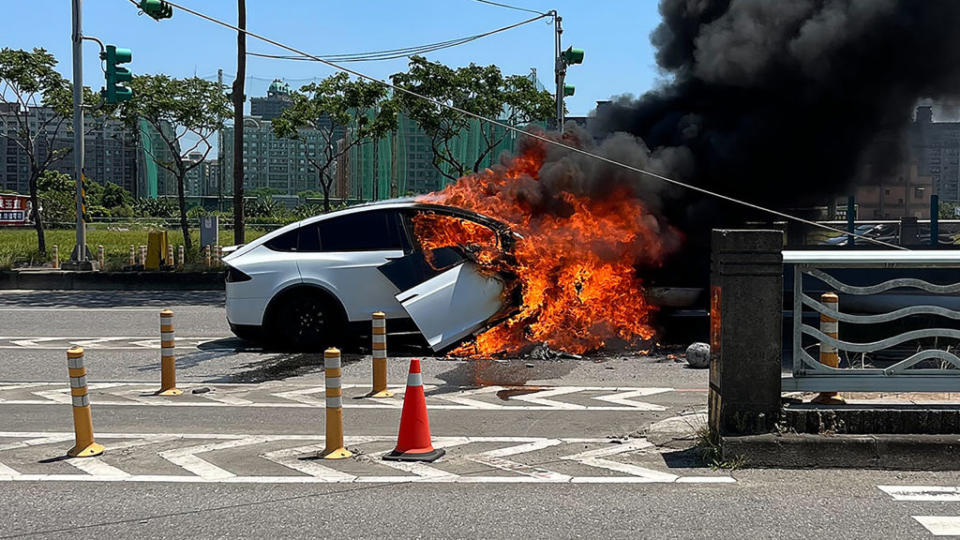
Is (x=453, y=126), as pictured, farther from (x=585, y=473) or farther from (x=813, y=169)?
(x=585, y=473)

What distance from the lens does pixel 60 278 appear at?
64.7 feet

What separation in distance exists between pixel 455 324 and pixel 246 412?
2.52 meters

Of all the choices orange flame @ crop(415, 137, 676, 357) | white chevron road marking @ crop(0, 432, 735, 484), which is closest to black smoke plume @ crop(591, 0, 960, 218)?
orange flame @ crop(415, 137, 676, 357)

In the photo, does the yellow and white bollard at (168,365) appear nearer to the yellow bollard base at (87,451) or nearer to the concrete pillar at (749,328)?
the yellow bollard base at (87,451)

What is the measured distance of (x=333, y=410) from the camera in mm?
6371

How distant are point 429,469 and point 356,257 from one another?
478 cm

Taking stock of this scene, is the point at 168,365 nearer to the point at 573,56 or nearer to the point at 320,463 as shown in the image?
the point at 320,463

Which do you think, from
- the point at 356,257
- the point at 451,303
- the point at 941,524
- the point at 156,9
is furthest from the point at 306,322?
the point at 941,524

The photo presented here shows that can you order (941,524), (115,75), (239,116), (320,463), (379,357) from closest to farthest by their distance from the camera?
(941,524) < (320,463) < (379,357) < (115,75) < (239,116)

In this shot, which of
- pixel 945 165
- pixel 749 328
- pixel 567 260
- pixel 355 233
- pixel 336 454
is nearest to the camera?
pixel 749 328

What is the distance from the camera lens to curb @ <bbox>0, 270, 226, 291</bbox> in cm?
1953

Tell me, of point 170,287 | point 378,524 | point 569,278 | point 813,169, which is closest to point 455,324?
point 569,278

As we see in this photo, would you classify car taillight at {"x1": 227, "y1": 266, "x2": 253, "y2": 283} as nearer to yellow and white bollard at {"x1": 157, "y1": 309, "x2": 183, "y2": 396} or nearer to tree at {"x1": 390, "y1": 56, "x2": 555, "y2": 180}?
yellow and white bollard at {"x1": 157, "y1": 309, "x2": 183, "y2": 396}

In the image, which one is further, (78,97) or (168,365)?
(78,97)
